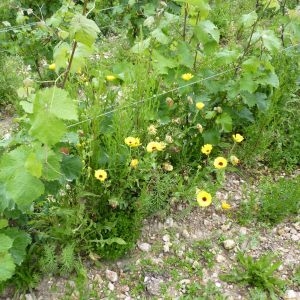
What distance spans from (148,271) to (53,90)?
49.2 inches

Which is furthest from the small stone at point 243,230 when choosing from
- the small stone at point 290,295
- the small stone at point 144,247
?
the small stone at point 144,247

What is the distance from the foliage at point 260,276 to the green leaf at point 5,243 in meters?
1.15

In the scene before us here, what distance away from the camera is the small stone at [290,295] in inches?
85.7

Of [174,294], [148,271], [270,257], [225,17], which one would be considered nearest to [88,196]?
[148,271]

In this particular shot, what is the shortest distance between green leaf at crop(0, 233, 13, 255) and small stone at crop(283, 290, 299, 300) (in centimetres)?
147

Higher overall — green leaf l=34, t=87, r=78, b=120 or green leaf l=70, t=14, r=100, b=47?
green leaf l=70, t=14, r=100, b=47

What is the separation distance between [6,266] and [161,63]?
5.04ft

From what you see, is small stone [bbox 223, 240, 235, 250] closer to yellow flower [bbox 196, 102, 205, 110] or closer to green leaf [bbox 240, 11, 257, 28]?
yellow flower [bbox 196, 102, 205, 110]

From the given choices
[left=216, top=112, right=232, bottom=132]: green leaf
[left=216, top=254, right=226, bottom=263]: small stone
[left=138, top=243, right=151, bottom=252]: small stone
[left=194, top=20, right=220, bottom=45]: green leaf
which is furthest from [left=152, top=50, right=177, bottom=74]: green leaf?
[left=216, top=254, right=226, bottom=263]: small stone

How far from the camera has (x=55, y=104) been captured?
141 centimetres

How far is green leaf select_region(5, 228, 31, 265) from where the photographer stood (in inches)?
77.4

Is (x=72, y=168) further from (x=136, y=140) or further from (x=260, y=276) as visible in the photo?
(x=260, y=276)

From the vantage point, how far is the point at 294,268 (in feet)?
7.66

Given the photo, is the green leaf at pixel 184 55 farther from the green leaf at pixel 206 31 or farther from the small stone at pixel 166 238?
the small stone at pixel 166 238
